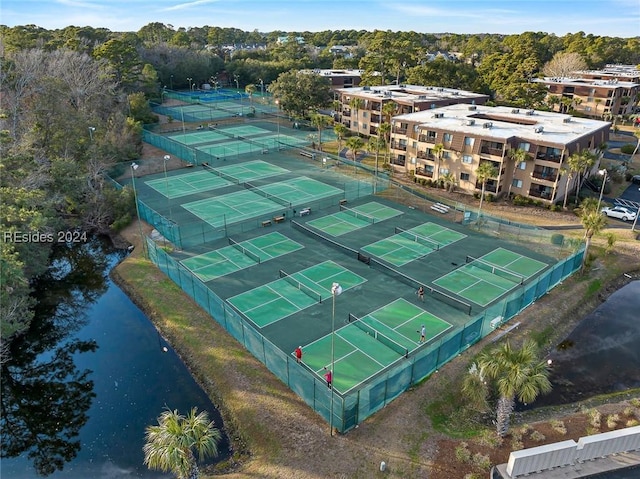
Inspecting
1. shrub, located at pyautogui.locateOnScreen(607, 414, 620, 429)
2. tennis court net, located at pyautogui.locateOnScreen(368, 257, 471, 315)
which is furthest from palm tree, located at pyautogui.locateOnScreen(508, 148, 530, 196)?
shrub, located at pyautogui.locateOnScreen(607, 414, 620, 429)

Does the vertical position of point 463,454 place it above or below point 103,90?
below

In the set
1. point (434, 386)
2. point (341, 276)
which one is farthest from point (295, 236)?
point (434, 386)

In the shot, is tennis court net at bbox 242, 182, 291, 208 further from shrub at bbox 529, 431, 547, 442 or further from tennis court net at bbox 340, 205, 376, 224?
shrub at bbox 529, 431, 547, 442

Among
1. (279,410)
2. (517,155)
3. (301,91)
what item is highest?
(301,91)

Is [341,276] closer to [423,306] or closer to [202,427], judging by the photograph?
[423,306]

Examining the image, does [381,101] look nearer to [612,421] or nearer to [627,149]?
[627,149]

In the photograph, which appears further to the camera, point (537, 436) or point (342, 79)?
point (342, 79)

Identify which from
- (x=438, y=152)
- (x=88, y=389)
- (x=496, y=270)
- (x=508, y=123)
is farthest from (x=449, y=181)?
(x=88, y=389)

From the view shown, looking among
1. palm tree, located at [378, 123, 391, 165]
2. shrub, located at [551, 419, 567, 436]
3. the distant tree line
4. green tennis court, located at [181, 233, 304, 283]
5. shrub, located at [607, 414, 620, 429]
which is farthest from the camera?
palm tree, located at [378, 123, 391, 165]
